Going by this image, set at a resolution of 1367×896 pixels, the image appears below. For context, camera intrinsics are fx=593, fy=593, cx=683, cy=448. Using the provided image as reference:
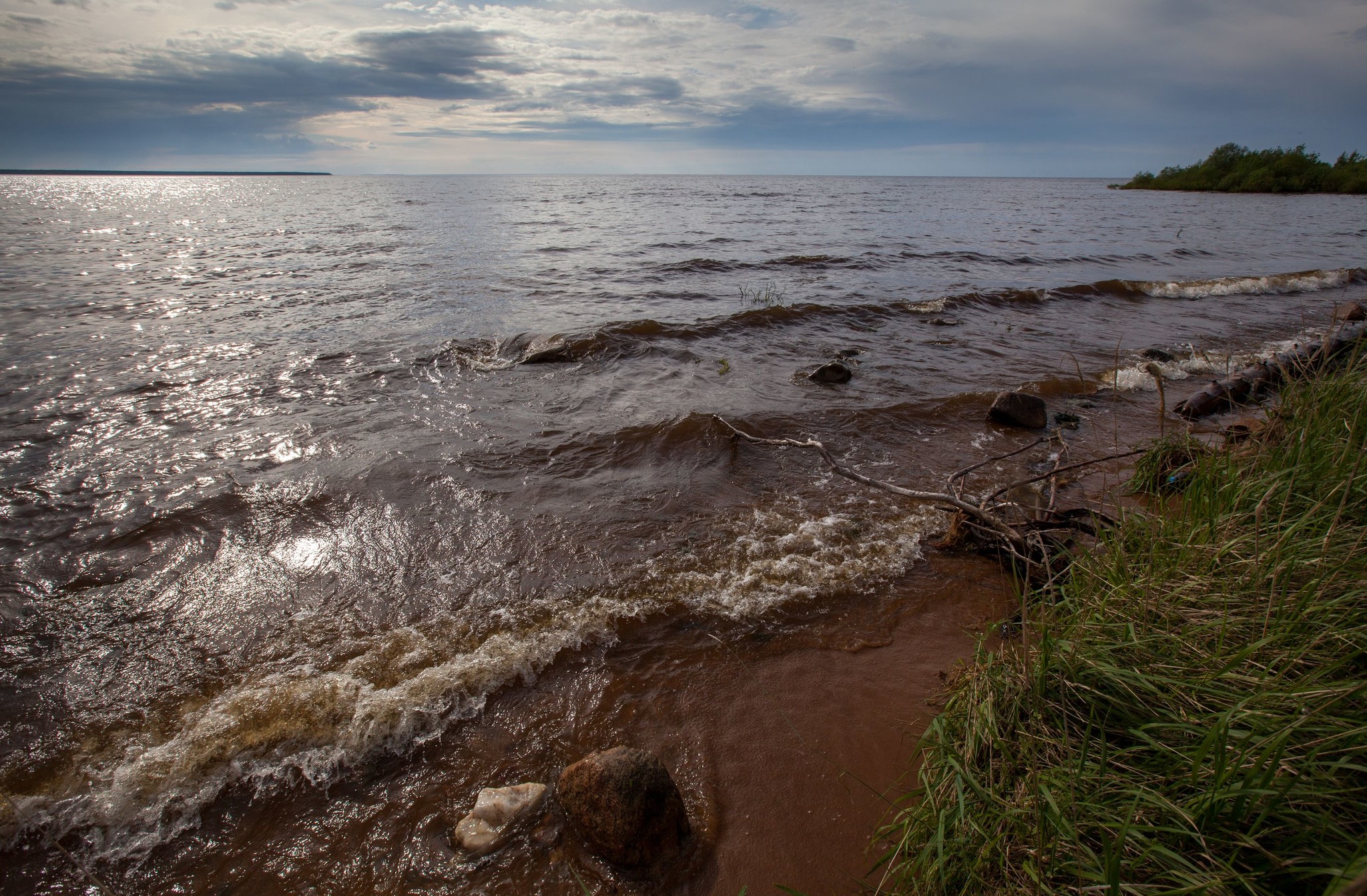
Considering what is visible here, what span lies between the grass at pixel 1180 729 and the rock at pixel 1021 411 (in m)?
3.87

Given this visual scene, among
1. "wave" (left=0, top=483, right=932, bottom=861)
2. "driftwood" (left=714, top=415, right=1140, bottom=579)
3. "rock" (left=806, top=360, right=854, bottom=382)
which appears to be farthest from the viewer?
"rock" (left=806, top=360, right=854, bottom=382)

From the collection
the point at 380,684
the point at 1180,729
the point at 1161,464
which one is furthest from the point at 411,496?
the point at 1161,464

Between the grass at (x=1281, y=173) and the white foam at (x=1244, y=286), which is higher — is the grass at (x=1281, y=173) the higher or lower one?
the higher one

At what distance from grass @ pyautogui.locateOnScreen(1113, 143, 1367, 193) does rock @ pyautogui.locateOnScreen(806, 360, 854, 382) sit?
78229mm

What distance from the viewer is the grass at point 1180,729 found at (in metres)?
1.45

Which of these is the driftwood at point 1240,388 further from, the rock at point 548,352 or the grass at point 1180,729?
the rock at point 548,352

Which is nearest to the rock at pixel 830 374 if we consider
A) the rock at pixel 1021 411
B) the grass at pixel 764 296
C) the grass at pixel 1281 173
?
the rock at pixel 1021 411

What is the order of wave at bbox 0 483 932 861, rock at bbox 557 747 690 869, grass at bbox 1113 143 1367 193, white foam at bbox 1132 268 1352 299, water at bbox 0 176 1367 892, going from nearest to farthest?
rock at bbox 557 747 690 869 → wave at bbox 0 483 932 861 → water at bbox 0 176 1367 892 → white foam at bbox 1132 268 1352 299 → grass at bbox 1113 143 1367 193

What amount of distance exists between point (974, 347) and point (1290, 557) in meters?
8.52

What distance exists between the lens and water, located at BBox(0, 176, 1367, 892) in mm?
2785

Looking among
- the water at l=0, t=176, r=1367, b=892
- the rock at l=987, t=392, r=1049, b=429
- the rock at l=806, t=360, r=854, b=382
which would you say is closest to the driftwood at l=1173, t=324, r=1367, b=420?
the water at l=0, t=176, r=1367, b=892

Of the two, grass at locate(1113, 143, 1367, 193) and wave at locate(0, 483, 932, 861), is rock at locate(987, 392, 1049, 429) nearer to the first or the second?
wave at locate(0, 483, 932, 861)

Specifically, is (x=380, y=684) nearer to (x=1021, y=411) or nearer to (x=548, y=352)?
(x=548, y=352)

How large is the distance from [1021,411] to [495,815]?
654cm
